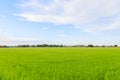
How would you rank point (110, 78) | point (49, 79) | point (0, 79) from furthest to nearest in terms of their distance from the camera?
point (0, 79), point (110, 78), point (49, 79)

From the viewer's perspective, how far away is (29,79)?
4547 millimetres

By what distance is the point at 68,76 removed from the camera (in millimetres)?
4965

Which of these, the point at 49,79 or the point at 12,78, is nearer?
the point at 49,79

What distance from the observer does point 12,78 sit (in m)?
4.98

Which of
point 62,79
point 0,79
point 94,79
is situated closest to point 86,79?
point 94,79

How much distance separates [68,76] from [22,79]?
1.07 meters

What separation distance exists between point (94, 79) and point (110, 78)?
1.34ft

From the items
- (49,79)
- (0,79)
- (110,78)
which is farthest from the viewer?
(0,79)

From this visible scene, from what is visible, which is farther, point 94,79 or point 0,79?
point 0,79

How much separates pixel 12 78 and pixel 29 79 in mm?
628

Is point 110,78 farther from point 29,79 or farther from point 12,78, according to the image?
point 12,78

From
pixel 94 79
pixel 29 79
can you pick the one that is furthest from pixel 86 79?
pixel 29 79

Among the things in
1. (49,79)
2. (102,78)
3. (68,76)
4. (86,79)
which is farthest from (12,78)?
(102,78)

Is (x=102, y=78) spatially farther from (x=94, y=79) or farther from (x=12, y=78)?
(x=12, y=78)
